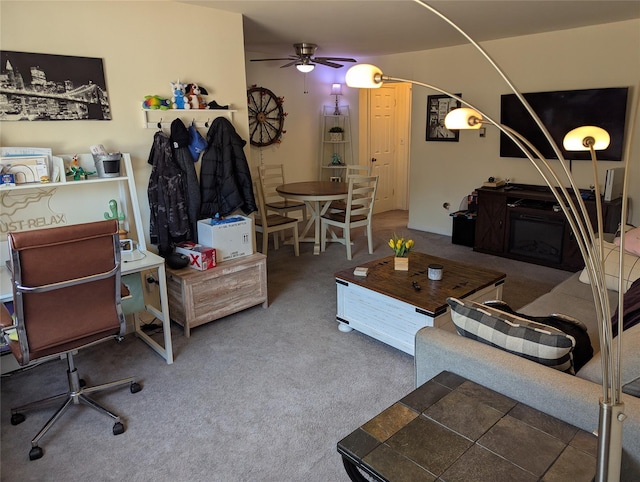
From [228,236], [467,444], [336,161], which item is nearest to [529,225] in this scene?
[336,161]

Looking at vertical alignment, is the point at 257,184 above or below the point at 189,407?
above

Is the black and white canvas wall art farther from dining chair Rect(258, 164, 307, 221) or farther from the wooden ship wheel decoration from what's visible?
the wooden ship wheel decoration

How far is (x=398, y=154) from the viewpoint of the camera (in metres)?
7.57

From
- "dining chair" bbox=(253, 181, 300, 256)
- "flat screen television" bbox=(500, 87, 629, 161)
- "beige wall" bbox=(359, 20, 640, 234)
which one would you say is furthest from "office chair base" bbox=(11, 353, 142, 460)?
"beige wall" bbox=(359, 20, 640, 234)

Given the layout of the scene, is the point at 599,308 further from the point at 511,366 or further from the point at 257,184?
the point at 257,184

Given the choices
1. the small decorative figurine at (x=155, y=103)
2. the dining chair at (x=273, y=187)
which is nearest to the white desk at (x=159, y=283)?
the small decorative figurine at (x=155, y=103)

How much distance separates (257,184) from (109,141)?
2.04 meters

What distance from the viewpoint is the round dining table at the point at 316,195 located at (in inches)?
193

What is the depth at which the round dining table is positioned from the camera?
4.89 metres

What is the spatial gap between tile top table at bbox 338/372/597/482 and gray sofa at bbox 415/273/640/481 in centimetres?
4

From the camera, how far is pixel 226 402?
2.51 meters

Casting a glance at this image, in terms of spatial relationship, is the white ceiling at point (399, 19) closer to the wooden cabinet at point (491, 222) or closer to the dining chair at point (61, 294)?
the wooden cabinet at point (491, 222)

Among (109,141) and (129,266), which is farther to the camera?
(109,141)

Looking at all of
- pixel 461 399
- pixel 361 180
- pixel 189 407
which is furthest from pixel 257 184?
pixel 461 399
